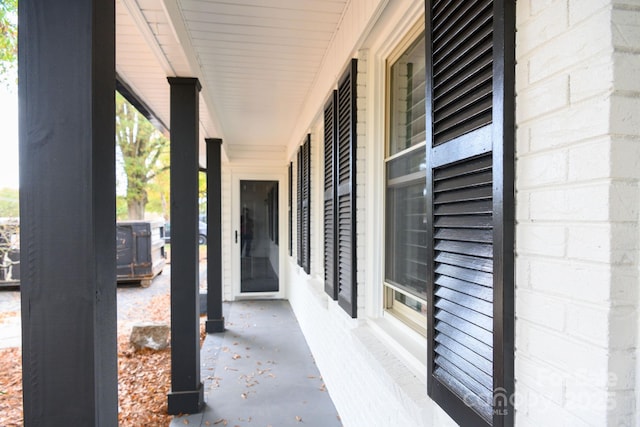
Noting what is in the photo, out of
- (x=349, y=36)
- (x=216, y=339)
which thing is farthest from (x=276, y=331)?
(x=349, y=36)

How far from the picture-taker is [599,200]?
69 centimetres

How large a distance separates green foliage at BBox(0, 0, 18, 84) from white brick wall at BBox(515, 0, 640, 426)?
197 inches

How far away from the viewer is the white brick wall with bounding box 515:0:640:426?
68 cm

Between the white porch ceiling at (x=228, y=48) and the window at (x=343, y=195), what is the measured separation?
1.43ft

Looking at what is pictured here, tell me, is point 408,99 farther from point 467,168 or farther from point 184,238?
point 184,238

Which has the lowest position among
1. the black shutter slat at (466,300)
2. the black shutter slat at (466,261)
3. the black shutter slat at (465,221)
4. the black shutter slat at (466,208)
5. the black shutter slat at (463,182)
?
the black shutter slat at (466,300)

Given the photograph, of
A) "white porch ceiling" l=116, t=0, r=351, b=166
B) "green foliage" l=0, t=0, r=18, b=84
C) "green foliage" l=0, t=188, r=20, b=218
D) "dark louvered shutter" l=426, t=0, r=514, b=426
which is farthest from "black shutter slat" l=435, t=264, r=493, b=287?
"green foliage" l=0, t=188, r=20, b=218

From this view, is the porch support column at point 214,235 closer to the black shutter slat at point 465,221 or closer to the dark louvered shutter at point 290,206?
the dark louvered shutter at point 290,206

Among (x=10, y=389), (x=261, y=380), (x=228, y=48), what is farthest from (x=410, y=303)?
(x=10, y=389)

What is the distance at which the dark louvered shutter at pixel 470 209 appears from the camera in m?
0.89

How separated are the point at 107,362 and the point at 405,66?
1.76 m

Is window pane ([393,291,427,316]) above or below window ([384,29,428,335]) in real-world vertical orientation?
below

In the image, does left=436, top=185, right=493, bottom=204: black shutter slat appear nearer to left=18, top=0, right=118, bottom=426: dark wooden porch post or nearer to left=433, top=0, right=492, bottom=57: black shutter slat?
left=433, top=0, right=492, bottom=57: black shutter slat

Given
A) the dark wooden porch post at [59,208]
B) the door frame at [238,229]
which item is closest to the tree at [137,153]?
the door frame at [238,229]
